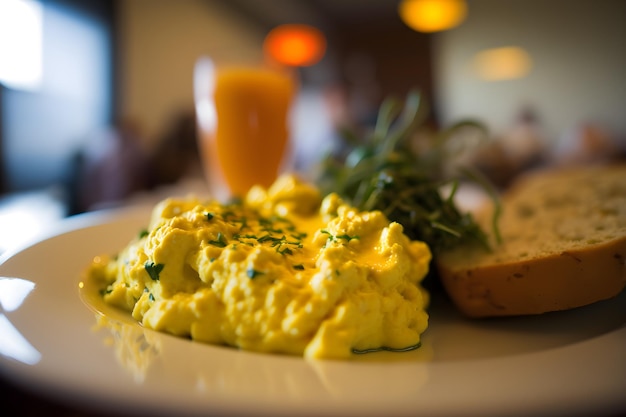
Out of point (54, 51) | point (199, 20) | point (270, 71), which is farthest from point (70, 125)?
point (270, 71)

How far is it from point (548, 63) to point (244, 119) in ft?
27.9

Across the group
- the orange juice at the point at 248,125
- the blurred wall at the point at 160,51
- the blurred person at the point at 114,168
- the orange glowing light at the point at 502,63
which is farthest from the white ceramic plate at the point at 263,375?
the orange glowing light at the point at 502,63

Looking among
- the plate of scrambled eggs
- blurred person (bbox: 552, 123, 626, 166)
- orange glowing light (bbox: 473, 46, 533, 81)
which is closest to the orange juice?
the plate of scrambled eggs

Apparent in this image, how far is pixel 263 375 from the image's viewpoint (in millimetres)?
538

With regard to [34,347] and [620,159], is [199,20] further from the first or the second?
[34,347]

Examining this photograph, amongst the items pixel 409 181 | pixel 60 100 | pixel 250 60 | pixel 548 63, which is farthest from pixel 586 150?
pixel 548 63

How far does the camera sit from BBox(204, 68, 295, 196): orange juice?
2209 millimetres

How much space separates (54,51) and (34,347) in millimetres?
4967

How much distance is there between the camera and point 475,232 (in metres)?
1.11

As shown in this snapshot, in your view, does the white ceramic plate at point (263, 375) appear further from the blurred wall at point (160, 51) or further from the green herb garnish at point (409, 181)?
the blurred wall at point (160, 51)

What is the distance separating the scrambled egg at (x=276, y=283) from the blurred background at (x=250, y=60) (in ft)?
2.68

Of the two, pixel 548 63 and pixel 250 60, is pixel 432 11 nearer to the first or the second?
pixel 250 60

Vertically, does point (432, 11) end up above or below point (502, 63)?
above

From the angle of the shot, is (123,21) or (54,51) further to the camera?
(123,21)
